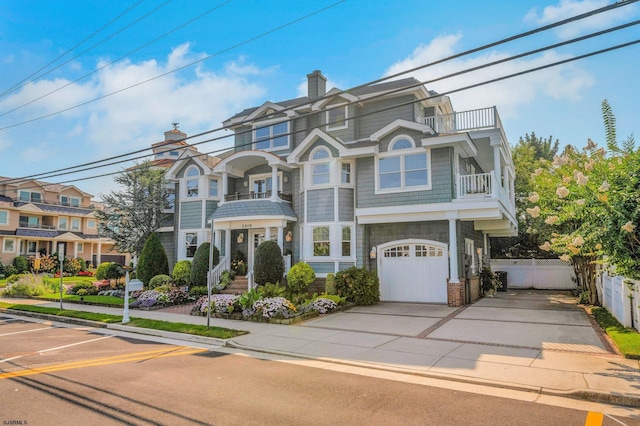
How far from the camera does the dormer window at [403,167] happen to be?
661 inches

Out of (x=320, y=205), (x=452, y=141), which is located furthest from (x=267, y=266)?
(x=452, y=141)

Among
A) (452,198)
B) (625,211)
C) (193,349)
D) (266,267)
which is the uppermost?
(452,198)

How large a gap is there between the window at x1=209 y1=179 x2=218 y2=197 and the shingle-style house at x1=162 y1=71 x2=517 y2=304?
0.27 feet

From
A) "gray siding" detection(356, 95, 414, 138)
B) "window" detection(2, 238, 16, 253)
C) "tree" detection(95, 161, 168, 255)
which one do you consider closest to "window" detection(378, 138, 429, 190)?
"gray siding" detection(356, 95, 414, 138)

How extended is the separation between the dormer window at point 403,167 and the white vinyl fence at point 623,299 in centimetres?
698

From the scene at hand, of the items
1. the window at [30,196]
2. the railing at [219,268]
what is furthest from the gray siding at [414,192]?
the window at [30,196]

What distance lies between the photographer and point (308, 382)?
6938mm

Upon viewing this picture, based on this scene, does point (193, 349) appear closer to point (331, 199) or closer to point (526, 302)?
point (331, 199)

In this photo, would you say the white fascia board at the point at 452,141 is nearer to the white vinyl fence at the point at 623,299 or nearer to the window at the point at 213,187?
the white vinyl fence at the point at 623,299

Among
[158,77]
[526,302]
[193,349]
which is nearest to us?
[193,349]

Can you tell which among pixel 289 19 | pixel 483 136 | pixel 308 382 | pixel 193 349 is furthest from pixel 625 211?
pixel 483 136

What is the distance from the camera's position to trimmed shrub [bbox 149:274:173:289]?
20.4 m

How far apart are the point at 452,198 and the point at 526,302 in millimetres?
5760

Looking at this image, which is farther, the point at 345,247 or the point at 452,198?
the point at 345,247
